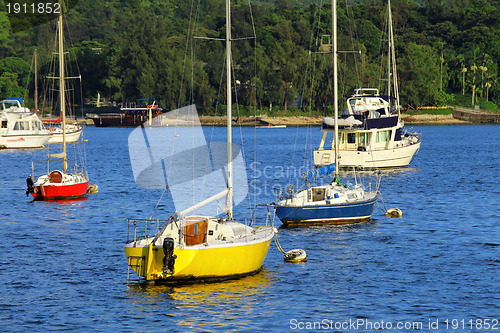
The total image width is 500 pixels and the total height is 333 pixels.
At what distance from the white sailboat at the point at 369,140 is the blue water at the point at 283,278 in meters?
12.9

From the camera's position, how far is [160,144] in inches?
5635

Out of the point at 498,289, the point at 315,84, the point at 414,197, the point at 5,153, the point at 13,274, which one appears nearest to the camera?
the point at 498,289

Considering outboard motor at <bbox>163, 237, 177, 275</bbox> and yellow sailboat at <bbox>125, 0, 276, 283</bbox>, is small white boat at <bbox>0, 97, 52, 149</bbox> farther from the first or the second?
outboard motor at <bbox>163, 237, 177, 275</bbox>

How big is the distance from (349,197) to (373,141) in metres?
33.3

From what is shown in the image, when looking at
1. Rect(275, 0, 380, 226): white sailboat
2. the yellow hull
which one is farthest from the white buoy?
Rect(275, 0, 380, 226): white sailboat

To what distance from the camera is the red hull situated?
181 feet

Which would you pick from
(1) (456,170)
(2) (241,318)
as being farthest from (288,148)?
(2) (241,318)

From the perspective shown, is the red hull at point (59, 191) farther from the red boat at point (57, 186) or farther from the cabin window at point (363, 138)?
the cabin window at point (363, 138)

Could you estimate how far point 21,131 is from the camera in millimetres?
116812

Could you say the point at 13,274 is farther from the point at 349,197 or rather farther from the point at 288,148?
the point at 288,148

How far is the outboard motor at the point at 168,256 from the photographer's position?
92.3 ft

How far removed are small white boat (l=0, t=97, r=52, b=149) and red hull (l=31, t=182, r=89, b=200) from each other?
62460mm

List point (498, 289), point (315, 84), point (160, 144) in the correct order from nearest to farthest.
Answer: point (498, 289) → point (160, 144) → point (315, 84)

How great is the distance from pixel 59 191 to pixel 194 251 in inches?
1162
